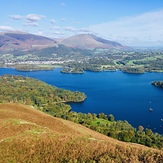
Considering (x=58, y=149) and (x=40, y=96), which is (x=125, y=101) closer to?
(x=40, y=96)

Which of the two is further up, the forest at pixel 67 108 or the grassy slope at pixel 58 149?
the grassy slope at pixel 58 149

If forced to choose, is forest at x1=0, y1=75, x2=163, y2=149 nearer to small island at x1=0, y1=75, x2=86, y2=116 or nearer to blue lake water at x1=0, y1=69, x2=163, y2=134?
small island at x1=0, y1=75, x2=86, y2=116

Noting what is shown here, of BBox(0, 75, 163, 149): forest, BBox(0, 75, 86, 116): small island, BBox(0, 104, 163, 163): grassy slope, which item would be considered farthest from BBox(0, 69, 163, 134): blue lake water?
BBox(0, 104, 163, 163): grassy slope

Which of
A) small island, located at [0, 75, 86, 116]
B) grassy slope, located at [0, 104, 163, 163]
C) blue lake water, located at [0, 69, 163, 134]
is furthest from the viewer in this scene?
small island, located at [0, 75, 86, 116]

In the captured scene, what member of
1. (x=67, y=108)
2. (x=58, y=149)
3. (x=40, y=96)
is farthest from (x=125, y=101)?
(x=58, y=149)

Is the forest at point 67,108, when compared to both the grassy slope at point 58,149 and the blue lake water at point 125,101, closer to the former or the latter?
the blue lake water at point 125,101

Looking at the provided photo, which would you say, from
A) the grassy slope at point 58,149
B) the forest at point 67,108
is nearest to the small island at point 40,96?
the forest at point 67,108

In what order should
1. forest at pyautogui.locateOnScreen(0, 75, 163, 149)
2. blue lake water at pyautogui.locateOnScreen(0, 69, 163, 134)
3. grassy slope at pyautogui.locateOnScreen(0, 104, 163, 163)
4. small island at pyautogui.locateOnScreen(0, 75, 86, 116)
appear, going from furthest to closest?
small island at pyautogui.locateOnScreen(0, 75, 86, 116), blue lake water at pyautogui.locateOnScreen(0, 69, 163, 134), forest at pyautogui.locateOnScreen(0, 75, 163, 149), grassy slope at pyautogui.locateOnScreen(0, 104, 163, 163)

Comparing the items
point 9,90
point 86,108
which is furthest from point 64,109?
point 9,90
